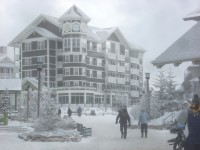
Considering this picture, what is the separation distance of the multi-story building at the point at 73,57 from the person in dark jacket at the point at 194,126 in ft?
185

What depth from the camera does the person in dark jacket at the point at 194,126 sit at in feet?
27.0

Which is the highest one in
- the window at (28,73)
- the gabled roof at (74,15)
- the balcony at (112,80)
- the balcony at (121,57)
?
the gabled roof at (74,15)

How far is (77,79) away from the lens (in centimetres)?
6788

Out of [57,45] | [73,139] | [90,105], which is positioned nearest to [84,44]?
[57,45]

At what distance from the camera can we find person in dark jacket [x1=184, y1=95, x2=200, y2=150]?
824 cm

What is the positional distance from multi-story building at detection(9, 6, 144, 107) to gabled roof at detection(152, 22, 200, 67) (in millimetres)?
49598

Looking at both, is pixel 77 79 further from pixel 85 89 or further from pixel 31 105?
pixel 31 105

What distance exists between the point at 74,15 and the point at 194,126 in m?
60.1

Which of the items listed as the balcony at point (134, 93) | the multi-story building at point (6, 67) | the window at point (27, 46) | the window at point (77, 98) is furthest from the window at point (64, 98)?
the balcony at point (134, 93)

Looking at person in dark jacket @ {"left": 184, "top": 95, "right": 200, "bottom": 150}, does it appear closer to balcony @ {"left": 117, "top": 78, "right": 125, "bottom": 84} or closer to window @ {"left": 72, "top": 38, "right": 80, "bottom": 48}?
window @ {"left": 72, "top": 38, "right": 80, "bottom": 48}

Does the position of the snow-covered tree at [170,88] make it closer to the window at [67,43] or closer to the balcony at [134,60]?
the window at [67,43]

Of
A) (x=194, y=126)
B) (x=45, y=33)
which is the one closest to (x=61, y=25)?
(x=45, y=33)

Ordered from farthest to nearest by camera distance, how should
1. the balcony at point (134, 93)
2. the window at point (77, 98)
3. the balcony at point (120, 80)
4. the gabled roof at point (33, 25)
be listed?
1. the balcony at point (134, 93)
2. the balcony at point (120, 80)
3. the gabled roof at point (33, 25)
4. the window at point (77, 98)

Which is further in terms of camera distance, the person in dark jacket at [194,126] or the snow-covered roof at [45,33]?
the snow-covered roof at [45,33]
